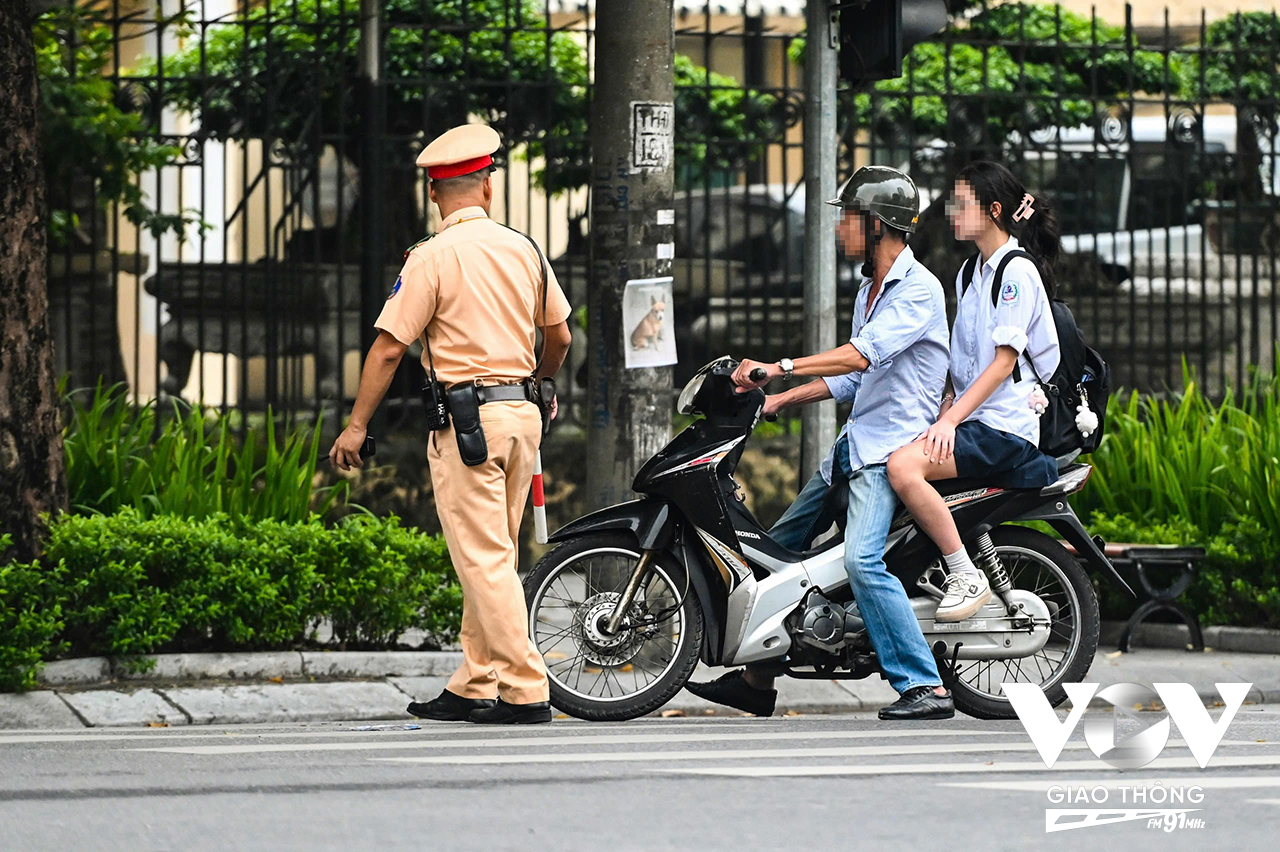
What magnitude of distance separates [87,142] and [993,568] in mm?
5422

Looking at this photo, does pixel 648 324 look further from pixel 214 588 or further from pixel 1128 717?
pixel 1128 717

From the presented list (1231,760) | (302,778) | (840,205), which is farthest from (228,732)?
(1231,760)

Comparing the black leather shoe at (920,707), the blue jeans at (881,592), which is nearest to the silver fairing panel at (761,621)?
the blue jeans at (881,592)

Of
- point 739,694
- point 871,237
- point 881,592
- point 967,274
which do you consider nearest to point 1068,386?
point 967,274

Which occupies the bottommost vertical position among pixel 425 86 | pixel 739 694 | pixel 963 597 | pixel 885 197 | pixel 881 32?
pixel 739 694

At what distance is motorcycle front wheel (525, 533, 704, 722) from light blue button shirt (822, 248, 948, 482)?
0.75m

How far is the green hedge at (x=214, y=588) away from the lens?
699 cm

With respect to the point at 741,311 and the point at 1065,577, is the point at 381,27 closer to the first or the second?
the point at 741,311

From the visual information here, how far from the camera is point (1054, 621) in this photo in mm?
6762

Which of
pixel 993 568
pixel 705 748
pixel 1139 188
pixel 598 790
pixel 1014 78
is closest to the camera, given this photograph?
pixel 598 790

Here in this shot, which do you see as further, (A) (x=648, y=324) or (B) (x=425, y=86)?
(B) (x=425, y=86)

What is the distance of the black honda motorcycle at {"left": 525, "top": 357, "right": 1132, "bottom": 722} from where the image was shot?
644cm

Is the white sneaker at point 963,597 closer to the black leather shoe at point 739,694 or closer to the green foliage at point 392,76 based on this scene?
the black leather shoe at point 739,694

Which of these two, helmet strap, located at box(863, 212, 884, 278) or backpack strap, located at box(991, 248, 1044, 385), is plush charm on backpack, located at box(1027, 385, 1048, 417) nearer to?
backpack strap, located at box(991, 248, 1044, 385)
